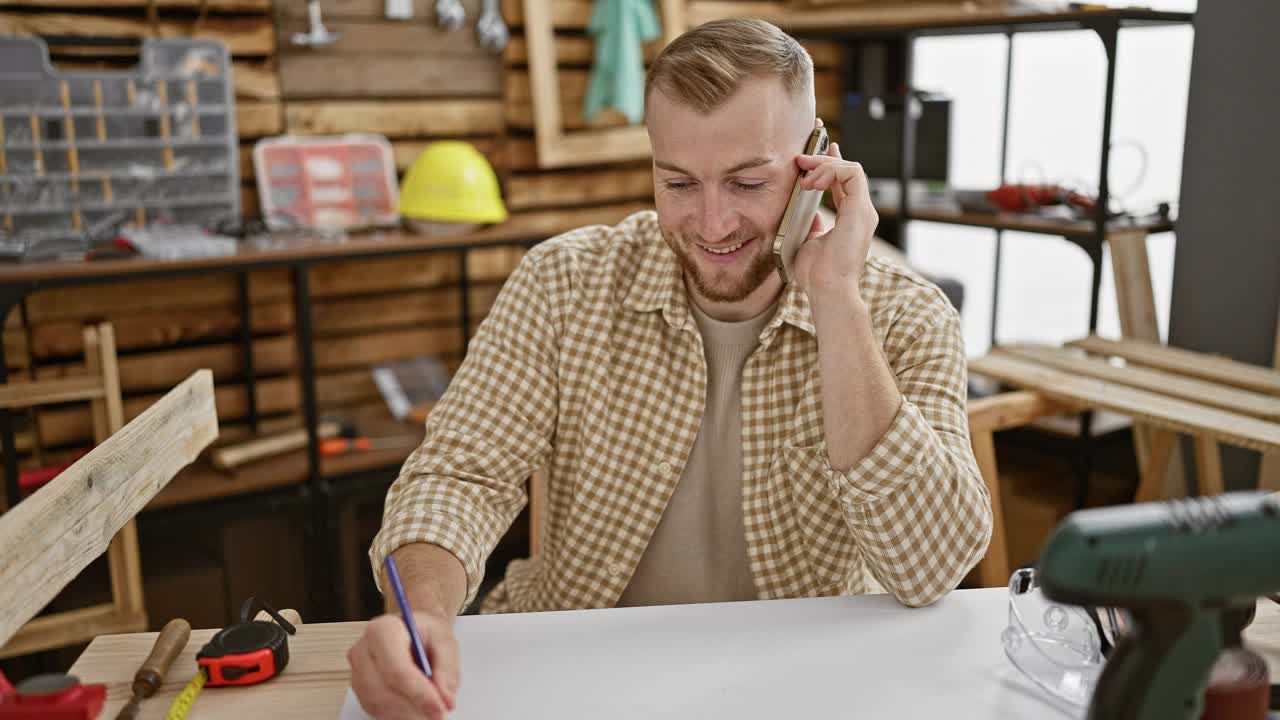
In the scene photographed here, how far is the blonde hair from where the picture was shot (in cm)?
143

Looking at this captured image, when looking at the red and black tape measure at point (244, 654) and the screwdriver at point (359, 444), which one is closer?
the red and black tape measure at point (244, 654)

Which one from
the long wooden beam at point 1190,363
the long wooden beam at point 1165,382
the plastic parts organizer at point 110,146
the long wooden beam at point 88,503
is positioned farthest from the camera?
the plastic parts organizer at point 110,146

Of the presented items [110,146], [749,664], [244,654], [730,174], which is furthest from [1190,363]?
[110,146]

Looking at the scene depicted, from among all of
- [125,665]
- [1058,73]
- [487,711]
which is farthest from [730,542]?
[1058,73]

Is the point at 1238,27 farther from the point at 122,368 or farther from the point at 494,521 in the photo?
the point at 122,368

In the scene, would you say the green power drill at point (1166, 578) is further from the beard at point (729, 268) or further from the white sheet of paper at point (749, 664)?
the beard at point (729, 268)

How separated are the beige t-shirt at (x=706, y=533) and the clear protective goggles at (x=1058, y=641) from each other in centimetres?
51

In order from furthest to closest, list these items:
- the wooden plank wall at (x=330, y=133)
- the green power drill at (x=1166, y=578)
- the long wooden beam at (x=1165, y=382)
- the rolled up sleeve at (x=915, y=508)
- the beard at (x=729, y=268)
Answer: the wooden plank wall at (x=330, y=133) → the long wooden beam at (x=1165, y=382) → the beard at (x=729, y=268) → the rolled up sleeve at (x=915, y=508) → the green power drill at (x=1166, y=578)

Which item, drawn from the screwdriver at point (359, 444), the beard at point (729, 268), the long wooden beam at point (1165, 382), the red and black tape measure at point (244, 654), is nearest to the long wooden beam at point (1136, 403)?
the long wooden beam at point (1165, 382)

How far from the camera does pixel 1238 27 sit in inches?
101

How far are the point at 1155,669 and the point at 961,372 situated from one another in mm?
847

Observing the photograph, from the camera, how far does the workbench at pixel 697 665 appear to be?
0.99 meters

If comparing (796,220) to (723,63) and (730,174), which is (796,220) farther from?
(723,63)

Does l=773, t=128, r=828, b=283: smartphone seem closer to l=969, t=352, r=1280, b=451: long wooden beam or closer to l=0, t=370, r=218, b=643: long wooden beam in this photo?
l=0, t=370, r=218, b=643: long wooden beam
